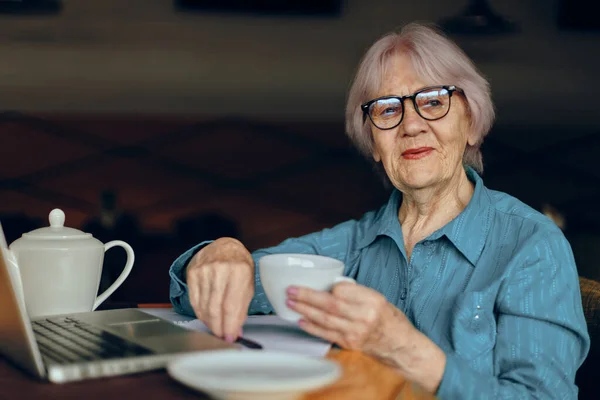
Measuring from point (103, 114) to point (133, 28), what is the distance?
0.51 metres

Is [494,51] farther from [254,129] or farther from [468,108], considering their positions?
[468,108]

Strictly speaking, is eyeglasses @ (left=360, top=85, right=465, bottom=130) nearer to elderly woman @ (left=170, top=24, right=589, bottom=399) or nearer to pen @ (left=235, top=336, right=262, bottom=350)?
elderly woman @ (left=170, top=24, right=589, bottom=399)

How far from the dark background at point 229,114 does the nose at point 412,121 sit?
238cm

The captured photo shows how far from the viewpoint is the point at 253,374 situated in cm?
70

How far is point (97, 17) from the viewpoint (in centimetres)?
396

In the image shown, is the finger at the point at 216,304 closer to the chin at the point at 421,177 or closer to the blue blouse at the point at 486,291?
the blue blouse at the point at 486,291

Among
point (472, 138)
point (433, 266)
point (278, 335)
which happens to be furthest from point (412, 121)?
point (278, 335)

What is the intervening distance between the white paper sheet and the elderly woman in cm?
4

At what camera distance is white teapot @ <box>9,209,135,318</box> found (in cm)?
112

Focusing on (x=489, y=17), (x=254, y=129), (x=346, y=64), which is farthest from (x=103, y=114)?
(x=489, y=17)

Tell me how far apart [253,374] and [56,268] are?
549mm

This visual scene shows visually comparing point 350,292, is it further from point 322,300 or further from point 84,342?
point 84,342

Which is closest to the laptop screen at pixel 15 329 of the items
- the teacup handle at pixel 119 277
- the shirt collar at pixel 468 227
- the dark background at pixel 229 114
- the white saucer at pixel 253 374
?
the white saucer at pixel 253 374

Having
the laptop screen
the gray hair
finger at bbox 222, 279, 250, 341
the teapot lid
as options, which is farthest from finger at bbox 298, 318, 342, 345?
the gray hair
